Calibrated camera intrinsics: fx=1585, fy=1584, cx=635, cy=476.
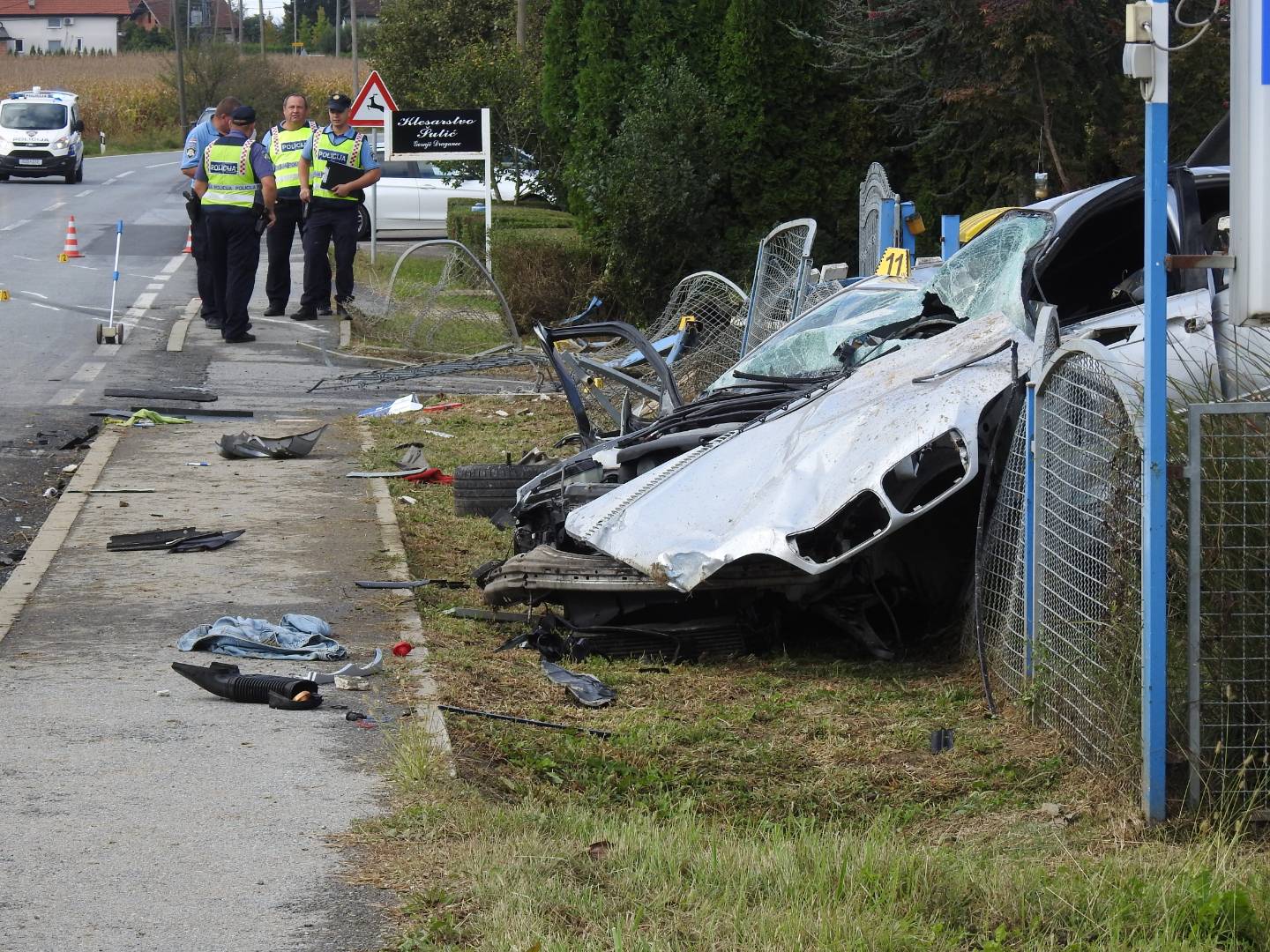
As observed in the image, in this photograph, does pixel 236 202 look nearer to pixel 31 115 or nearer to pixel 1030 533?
pixel 1030 533

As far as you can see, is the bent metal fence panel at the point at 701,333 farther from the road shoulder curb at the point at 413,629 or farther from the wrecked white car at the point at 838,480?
the wrecked white car at the point at 838,480

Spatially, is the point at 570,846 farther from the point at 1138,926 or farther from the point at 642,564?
the point at 642,564

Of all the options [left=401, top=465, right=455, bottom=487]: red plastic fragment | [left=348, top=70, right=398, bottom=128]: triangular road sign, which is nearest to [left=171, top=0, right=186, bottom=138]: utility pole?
[left=348, top=70, right=398, bottom=128]: triangular road sign

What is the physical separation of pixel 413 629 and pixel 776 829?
9.25ft

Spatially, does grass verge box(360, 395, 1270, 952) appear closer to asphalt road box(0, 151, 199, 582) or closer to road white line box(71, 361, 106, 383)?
asphalt road box(0, 151, 199, 582)

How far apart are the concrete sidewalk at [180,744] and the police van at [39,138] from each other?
112 ft

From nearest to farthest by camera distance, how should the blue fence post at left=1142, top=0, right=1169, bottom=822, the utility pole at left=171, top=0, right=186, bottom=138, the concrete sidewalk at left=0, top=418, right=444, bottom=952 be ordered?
the concrete sidewalk at left=0, top=418, right=444, bottom=952 → the blue fence post at left=1142, top=0, right=1169, bottom=822 → the utility pole at left=171, top=0, right=186, bottom=138

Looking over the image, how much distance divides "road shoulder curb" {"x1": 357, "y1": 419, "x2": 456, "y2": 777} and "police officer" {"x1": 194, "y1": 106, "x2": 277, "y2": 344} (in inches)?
265

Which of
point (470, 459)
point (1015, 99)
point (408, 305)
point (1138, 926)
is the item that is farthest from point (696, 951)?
point (408, 305)

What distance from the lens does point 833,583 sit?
6.41 m

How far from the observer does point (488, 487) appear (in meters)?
9.12

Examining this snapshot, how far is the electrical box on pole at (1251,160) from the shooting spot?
164 inches

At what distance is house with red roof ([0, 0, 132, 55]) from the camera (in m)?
119

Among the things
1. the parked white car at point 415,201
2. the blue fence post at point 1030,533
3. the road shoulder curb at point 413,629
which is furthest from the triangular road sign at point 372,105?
the blue fence post at point 1030,533
